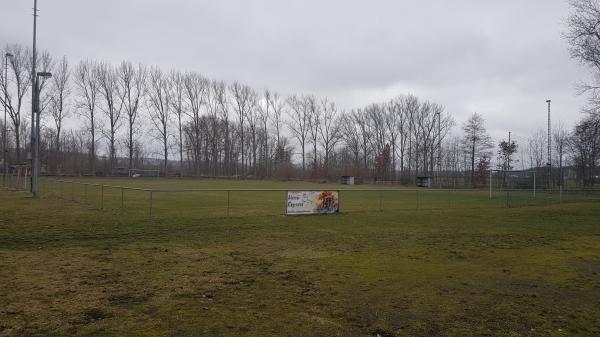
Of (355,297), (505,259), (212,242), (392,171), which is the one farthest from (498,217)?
(392,171)

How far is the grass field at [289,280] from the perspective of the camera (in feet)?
19.0

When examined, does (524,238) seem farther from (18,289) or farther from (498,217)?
(18,289)

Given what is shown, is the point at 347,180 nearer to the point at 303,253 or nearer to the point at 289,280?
the point at 303,253

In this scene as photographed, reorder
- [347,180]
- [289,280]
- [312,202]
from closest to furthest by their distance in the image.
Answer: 1. [289,280]
2. [312,202]
3. [347,180]

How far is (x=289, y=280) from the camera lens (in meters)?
8.38

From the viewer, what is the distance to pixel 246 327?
5.64 metres

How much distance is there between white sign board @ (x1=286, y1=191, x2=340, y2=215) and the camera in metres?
21.2

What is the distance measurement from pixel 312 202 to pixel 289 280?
13469 mm

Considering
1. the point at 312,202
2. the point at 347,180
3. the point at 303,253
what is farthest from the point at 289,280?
the point at 347,180

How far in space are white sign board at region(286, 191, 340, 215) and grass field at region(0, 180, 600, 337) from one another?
462cm

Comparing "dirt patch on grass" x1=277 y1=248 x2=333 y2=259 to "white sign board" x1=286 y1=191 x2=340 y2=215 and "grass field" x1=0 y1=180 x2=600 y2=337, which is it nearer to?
"grass field" x1=0 y1=180 x2=600 y2=337

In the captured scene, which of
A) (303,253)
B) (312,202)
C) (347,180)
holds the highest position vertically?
(347,180)

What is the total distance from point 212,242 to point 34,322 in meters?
7.27

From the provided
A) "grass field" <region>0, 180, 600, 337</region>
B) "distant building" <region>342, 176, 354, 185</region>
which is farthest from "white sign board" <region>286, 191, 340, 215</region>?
"distant building" <region>342, 176, 354, 185</region>
